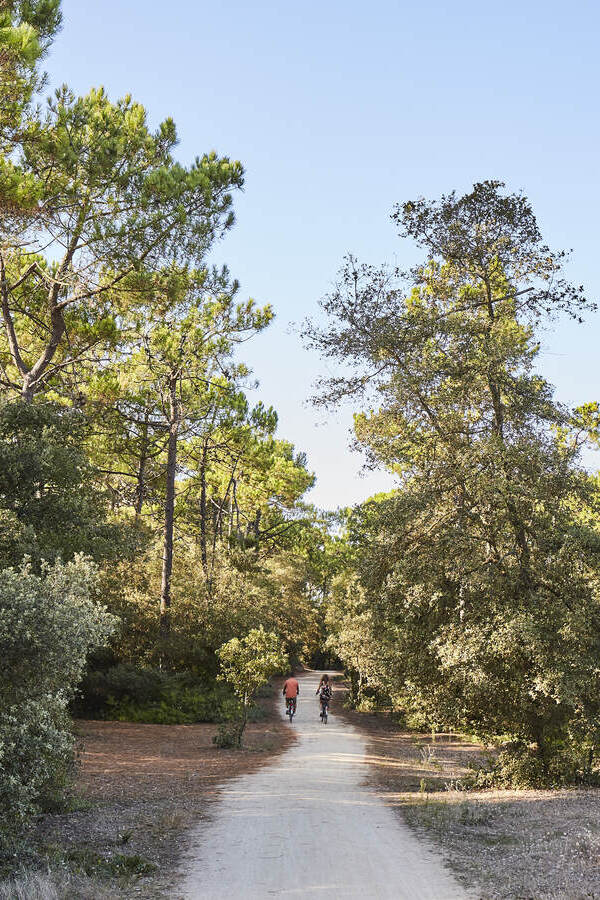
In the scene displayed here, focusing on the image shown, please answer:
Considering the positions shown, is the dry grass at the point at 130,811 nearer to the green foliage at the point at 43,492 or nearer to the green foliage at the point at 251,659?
the green foliage at the point at 251,659

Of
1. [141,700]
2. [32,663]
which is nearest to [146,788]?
[32,663]

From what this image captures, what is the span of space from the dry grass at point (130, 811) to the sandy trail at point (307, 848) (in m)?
0.41

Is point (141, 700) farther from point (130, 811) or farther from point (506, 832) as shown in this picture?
point (506, 832)

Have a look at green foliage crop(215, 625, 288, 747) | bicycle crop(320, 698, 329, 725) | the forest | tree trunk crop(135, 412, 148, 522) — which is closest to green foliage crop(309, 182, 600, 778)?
the forest

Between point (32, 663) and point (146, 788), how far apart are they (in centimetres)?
655

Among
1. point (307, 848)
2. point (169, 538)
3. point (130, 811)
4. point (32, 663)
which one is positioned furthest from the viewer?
point (169, 538)

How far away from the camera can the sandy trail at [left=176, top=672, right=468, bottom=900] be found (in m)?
6.48

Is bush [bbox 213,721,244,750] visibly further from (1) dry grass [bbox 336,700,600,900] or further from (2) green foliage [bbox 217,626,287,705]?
(1) dry grass [bbox 336,700,600,900]

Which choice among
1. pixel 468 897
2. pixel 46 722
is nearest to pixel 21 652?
pixel 46 722

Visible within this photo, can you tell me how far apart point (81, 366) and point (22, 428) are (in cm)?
607

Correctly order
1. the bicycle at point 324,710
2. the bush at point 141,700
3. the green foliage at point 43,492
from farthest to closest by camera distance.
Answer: the bicycle at point 324,710, the bush at point 141,700, the green foliage at point 43,492

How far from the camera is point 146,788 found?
11508 mm

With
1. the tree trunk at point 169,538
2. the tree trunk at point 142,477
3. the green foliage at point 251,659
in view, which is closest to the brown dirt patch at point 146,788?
the green foliage at point 251,659

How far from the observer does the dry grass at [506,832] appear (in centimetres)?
661
